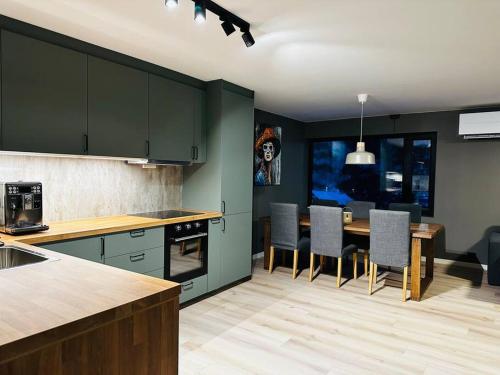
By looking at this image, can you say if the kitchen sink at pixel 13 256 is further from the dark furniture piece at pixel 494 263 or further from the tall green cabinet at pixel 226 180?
the dark furniture piece at pixel 494 263

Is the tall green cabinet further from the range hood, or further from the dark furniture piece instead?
the dark furniture piece

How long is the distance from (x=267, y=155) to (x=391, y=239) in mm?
2354

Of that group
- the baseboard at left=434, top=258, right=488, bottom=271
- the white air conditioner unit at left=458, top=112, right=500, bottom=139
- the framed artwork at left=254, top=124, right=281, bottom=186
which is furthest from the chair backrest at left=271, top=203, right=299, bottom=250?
the white air conditioner unit at left=458, top=112, right=500, bottom=139

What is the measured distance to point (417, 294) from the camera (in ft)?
12.1

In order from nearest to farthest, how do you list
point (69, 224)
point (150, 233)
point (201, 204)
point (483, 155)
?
point (69, 224) → point (150, 233) → point (201, 204) → point (483, 155)

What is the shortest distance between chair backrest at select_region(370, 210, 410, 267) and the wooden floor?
0.44 meters

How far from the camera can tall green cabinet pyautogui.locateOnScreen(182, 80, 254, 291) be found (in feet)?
12.4

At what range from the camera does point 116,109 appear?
297 centimetres

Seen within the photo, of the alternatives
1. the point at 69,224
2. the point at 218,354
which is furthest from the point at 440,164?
the point at 69,224

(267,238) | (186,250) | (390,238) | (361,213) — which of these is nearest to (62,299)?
(186,250)

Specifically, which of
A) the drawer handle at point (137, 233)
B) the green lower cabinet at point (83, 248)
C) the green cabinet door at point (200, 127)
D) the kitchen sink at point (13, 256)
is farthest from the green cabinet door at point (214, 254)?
the kitchen sink at point (13, 256)

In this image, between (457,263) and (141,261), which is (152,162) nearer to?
(141,261)

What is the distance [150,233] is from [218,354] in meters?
1.13

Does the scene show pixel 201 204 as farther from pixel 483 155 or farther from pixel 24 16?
pixel 483 155
